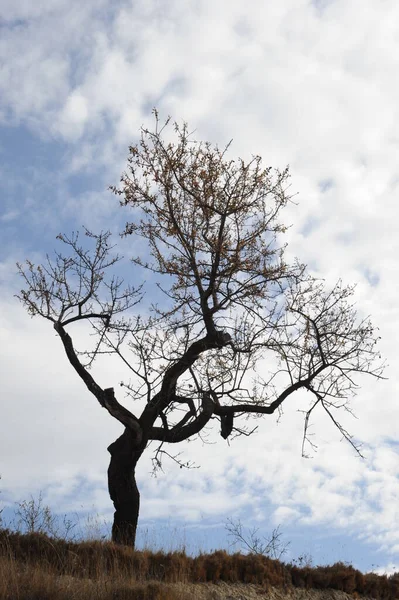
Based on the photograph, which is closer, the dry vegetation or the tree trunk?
the dry vegetation

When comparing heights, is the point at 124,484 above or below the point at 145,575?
above

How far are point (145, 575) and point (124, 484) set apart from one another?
10.5 feet

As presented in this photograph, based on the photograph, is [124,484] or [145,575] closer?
[145,575]

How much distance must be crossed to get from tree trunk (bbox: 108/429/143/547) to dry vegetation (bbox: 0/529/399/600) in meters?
2.01

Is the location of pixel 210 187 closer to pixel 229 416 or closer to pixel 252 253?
pixel 252 253

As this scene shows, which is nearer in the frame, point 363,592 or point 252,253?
point 363,592

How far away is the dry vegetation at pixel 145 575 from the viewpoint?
381 inches

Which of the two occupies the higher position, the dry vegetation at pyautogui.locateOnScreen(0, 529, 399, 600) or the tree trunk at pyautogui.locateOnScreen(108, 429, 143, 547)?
the tree trunk at pyautogui.locateOnScreen(108, 429, 143, 547)

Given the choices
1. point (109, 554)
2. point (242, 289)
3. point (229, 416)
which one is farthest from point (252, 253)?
point (109, 554)

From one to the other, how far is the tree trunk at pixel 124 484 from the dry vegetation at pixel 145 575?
6.60ft

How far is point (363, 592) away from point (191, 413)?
16.1ft

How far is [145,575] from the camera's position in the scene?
1105cm

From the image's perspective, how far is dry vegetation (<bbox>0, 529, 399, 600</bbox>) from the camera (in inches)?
A: 381

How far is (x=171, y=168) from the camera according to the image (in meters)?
14.8
